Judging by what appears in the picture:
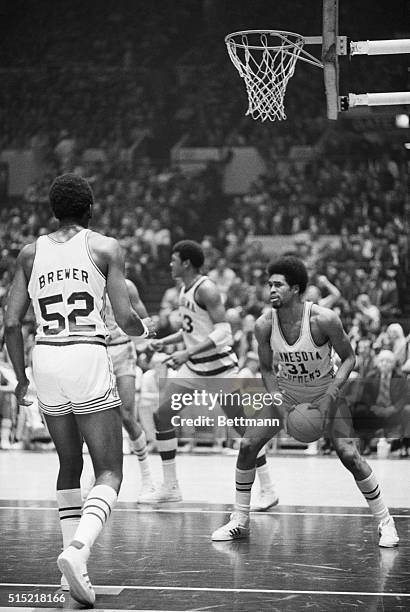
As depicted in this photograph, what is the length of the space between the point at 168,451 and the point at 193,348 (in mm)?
833

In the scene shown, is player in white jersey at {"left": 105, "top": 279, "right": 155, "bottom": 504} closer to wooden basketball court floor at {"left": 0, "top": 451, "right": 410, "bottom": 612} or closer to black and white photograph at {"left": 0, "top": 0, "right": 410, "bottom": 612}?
black and white photograph at {"left": 0, "top": 0, "right": 410, "bottom": 612}

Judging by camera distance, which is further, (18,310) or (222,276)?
(222,276)

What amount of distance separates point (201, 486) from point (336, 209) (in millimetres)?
9928

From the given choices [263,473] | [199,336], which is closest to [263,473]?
[263,473]

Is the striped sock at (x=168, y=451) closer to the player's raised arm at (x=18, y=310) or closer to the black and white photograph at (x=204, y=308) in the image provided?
the black and white photograph at (x=204, y=308)

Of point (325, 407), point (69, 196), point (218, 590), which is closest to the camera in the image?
point (69, 196)

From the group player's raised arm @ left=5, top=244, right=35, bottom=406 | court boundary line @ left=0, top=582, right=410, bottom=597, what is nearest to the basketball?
court boundary line @ left=0, top=582, right=410, bottom=597

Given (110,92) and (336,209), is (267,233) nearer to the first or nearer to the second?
(336,209)

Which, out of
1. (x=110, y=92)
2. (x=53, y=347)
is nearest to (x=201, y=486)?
(x=53, y=347)

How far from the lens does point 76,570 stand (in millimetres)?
3930

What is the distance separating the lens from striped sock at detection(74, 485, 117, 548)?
403cm

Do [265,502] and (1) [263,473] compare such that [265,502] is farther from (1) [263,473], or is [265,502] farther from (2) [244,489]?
(2) [244,489]

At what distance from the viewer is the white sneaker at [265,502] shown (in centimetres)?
683

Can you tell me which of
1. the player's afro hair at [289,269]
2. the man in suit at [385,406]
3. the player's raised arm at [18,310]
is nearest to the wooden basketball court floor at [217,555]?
the player's raised arm at [18,310]
